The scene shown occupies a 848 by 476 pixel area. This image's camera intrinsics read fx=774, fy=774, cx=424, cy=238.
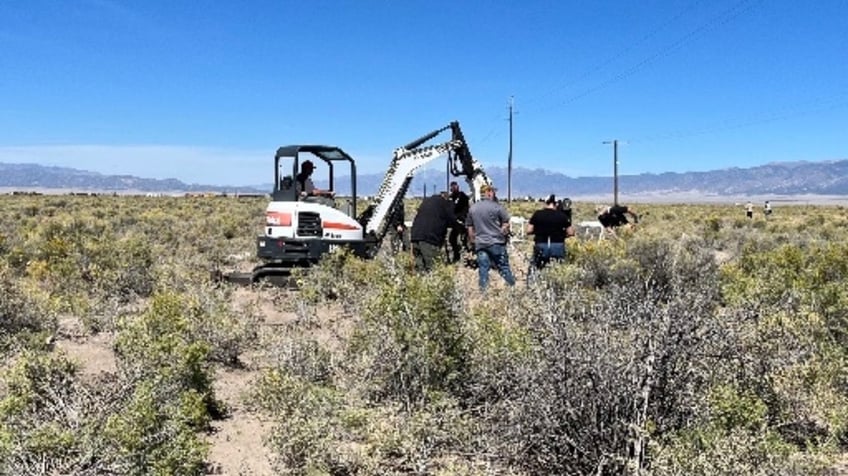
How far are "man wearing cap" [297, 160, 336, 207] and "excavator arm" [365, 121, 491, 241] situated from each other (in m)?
1.14

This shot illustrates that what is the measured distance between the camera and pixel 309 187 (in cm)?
1264

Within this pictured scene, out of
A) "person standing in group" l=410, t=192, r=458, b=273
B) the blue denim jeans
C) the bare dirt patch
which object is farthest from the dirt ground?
"person standing in group" l=410, t=192, r=458, b=273

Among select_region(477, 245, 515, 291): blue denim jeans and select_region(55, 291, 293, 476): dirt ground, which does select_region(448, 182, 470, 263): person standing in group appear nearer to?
select_region(477, 245, 515, 291): blue denim jeans

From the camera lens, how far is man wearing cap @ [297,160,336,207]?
41.1 feet

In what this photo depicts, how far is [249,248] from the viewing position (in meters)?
19.0

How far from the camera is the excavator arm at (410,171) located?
44.1 feet

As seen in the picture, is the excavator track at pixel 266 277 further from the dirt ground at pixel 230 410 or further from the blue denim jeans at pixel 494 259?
the blue denim jeans at pixel 494 259

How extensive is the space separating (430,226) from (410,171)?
1825mm

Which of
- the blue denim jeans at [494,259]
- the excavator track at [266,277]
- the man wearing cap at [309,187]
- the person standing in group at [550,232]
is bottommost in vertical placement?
the excavator track at [266,277]

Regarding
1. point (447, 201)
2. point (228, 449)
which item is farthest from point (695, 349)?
point (447, 201)

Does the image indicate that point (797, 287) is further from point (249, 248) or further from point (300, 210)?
point (249, 248)

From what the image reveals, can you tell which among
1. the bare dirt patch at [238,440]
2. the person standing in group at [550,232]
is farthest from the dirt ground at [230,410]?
the person standing in group at [550,232]

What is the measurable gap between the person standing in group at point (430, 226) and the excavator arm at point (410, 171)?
1420mm

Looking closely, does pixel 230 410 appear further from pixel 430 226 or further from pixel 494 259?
pixel 430 226
